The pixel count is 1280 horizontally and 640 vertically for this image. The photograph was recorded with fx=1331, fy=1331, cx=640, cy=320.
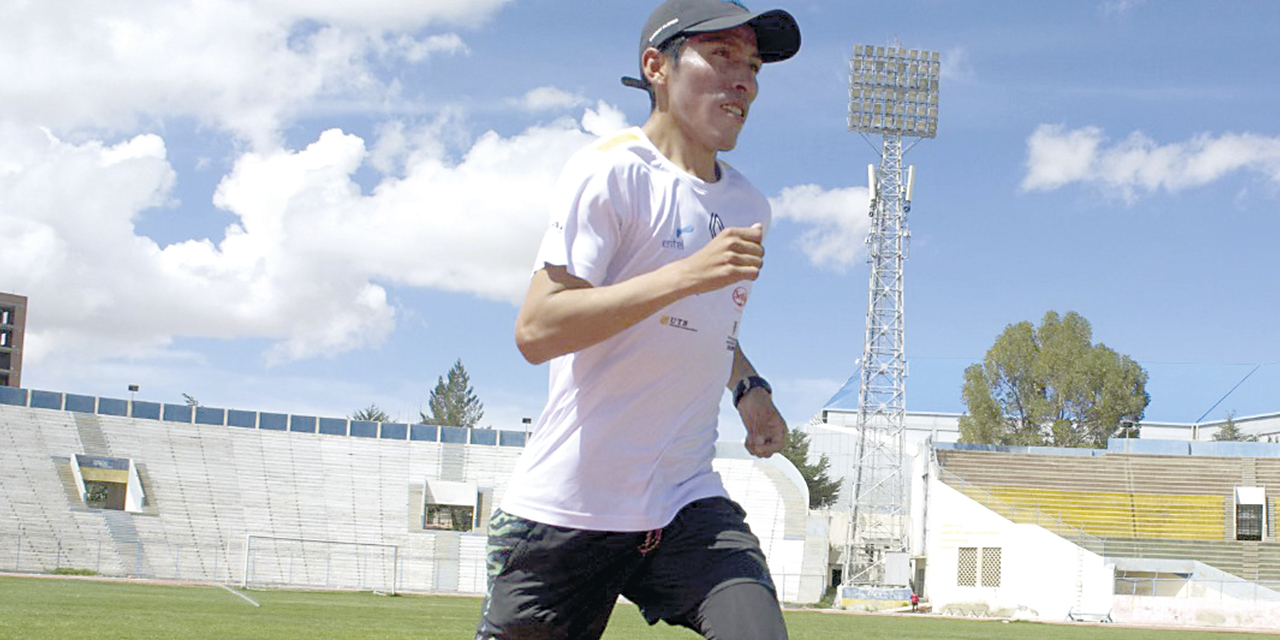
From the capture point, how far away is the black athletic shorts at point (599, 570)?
3.48m

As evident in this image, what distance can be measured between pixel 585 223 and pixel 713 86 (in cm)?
60

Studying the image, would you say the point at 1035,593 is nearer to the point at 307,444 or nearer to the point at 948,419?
the point at 307,444

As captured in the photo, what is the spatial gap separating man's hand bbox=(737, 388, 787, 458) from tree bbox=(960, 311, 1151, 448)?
62.9 metres

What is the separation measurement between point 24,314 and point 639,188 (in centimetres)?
11229

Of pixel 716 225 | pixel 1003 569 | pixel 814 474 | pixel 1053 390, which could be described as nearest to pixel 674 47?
pixel 716 225

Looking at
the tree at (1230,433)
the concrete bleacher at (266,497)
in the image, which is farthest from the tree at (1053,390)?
the concrete bleacher at (266,497)

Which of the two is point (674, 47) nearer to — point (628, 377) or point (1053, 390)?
point (628, 377)

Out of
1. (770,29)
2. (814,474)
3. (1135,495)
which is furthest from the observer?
(814,474)

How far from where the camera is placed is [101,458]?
1855 inches

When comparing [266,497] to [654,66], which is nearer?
[654,66]

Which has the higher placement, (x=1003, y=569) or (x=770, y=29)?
(x=770, y=29)

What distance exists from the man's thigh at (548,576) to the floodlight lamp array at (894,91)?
50.7m

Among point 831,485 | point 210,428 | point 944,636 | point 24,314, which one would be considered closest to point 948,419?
point 831,485

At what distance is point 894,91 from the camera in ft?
179
